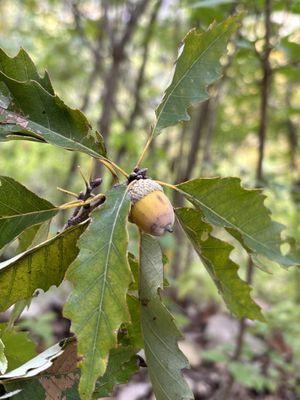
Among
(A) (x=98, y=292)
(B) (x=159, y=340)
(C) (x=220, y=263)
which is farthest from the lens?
(C) (x=220, y=263)

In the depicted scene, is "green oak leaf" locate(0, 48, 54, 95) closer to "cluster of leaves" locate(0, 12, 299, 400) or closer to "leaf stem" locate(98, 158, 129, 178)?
"cluster of leaves" locate(0, 12, 299, 400)

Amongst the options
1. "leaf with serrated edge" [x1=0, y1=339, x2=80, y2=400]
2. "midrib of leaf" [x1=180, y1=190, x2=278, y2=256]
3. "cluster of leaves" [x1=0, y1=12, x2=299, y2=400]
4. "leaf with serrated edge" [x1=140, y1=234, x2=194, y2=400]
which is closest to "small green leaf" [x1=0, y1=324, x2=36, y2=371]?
"cluster of leaves" [x1=0, y1=12, x2=299, y2=400]

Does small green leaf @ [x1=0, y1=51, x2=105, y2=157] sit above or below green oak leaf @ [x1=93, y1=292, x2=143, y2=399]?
above

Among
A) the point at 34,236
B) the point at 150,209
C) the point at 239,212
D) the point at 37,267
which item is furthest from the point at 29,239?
the point at 239,212

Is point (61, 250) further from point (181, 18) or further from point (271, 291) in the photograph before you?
point (271, 291)

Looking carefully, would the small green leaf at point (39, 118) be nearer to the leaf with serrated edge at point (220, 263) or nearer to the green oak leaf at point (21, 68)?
the green oak leaf at point (21, 68)

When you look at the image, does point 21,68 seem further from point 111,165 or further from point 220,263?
point 220,263

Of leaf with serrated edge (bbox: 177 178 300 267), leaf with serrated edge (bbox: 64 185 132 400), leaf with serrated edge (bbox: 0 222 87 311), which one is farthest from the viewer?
leaf with serrated edge (bbox: 177 178 300 267)
